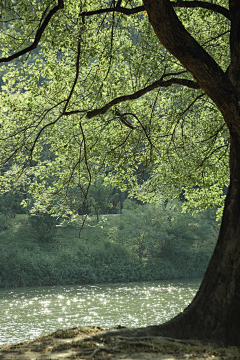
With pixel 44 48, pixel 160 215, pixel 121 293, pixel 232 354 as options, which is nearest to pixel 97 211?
pixel 160 215

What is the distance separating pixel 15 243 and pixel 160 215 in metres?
11.0

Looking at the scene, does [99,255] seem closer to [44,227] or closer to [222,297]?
[44,227]

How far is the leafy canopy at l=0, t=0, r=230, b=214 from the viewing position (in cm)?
889

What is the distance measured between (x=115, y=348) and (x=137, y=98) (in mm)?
5267

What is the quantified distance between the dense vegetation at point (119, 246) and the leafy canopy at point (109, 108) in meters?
15.8

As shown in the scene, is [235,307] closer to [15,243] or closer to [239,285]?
[239,285]

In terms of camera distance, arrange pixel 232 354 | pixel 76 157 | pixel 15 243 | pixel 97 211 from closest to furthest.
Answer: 1. pixel 232 354
2. pixel 76 157
3. pixel 15 243
4. pixel 97 211

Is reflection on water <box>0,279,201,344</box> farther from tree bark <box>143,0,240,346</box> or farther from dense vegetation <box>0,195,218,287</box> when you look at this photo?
tree bark <box>143,0,240,346</box>

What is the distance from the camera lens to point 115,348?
5418mm

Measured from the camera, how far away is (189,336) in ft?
20.5

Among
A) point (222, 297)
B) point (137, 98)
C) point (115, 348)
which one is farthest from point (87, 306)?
point (115, 348)

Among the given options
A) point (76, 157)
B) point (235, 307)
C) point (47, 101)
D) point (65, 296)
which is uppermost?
point (47, 101)

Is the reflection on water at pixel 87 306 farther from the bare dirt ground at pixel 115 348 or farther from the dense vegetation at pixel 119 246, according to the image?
the bare dirt ground at pixel 115 348

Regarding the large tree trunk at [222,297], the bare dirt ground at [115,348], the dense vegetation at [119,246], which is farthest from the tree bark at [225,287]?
the dense vegetation at [119,246]
